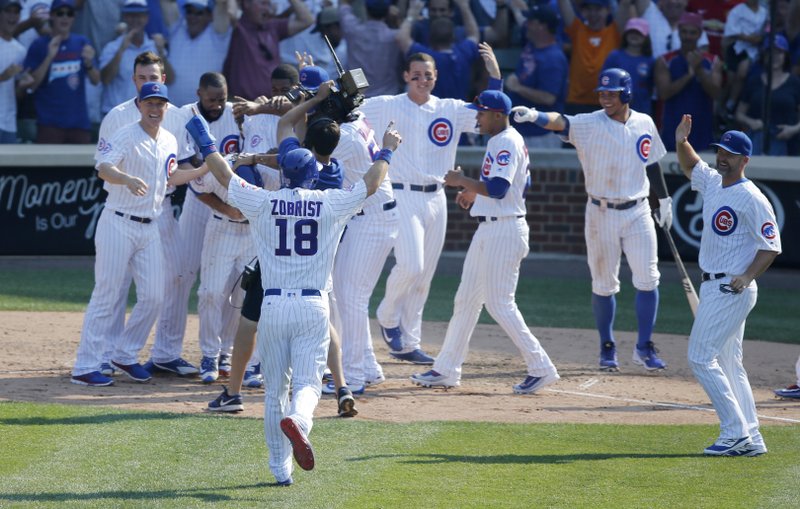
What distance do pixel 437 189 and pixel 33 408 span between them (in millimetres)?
3446

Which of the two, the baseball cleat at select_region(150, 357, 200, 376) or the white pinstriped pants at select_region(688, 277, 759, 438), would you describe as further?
the baseball cleat at select_region(150, 357, 200, 376)

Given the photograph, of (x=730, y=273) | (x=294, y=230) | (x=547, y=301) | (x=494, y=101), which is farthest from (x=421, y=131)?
(x=547, y=301)

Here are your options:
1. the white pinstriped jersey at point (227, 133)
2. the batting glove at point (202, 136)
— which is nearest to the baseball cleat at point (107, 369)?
the white pinstriped jersey at point (227, 133)

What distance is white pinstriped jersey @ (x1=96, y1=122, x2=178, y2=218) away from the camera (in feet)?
26.2

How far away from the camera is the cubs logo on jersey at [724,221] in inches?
268

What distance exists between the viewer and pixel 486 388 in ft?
28.8

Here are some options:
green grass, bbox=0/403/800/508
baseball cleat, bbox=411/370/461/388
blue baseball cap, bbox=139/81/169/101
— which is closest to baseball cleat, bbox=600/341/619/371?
baseball cleat, bbox=411/370/461/388

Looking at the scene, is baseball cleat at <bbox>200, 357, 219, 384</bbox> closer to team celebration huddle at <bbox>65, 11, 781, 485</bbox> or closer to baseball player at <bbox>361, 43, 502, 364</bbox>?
team celebration huddle at <bbox>65, 11, 781, 485</bbox>

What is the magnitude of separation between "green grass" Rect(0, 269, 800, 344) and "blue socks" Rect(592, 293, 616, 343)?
65.8 inches

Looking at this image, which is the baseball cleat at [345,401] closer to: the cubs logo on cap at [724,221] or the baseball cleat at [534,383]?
the baseball cleat at [534,383]

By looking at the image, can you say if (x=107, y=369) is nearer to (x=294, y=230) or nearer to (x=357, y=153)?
(x=357, y=153)

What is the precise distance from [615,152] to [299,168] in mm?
3983

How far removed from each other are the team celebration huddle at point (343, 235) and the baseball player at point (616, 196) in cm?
2

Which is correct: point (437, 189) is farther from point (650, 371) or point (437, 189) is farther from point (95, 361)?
point (95, 361)
